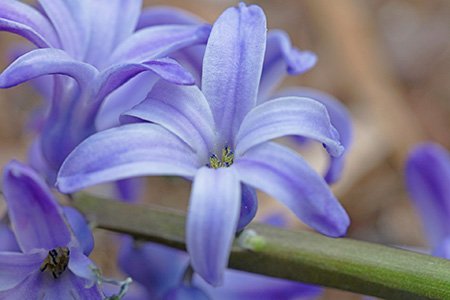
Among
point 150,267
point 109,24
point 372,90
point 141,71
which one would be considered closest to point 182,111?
point 141,71

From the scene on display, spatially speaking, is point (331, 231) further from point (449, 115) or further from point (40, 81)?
point (449, 115)

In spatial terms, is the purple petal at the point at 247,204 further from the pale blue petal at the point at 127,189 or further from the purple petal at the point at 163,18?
the pale blue petal at the point at 127,189

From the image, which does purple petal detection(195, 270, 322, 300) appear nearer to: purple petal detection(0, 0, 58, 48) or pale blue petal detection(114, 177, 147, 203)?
pale blue petal detection(114, 177, 147, 203)

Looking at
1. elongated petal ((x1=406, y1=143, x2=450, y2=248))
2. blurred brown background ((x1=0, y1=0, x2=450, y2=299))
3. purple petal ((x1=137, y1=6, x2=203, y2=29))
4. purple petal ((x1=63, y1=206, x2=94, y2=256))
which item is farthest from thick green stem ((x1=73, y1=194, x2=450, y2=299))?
blurred brown background ((x1=0, y1=0, x2=450, y2=299))

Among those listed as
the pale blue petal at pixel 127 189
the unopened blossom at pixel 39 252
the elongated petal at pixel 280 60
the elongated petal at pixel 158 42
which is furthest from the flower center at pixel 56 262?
the pale blue petal at pixel 127 189

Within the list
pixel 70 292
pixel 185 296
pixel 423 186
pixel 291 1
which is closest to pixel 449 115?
pixel 291 1
